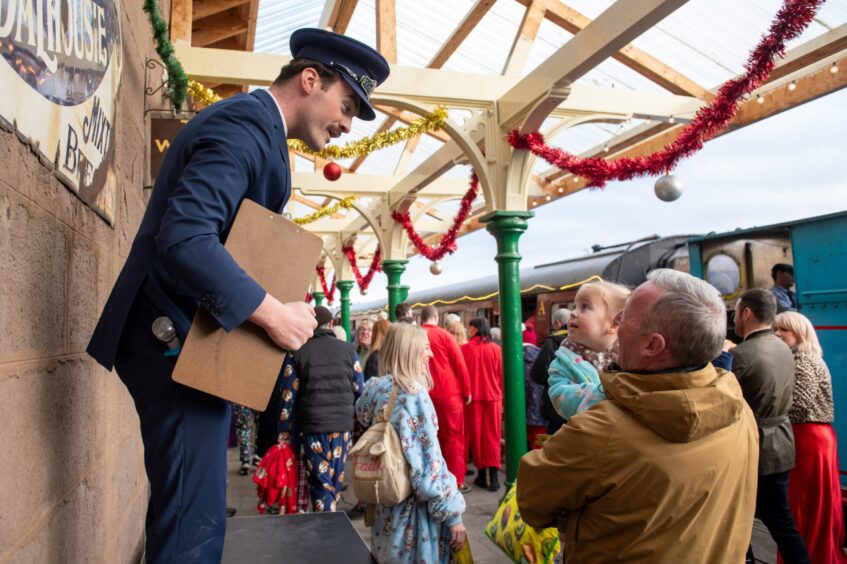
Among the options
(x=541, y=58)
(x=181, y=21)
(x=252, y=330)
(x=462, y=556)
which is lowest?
(x=462, y=556)

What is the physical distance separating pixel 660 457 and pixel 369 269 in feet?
40.5

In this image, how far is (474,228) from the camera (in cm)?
1345

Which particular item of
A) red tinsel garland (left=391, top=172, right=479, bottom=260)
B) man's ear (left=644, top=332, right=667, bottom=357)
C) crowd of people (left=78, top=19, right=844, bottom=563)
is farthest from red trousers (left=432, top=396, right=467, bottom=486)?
man's ear (left=644, top=332, right=667, bottom=357)

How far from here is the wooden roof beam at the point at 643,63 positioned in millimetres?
6082

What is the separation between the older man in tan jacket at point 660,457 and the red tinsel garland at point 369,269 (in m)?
10.8

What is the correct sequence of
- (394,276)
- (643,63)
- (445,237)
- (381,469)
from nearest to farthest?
1. (381,469)
2. (643,63)
3. (445,237)
4. (394,276)

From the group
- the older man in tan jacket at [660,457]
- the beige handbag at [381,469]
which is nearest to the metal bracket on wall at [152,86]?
the beige handbag at [381,469]

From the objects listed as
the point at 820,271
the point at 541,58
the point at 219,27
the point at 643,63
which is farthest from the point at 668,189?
the point at 219,27

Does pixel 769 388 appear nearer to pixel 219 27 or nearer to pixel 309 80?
pixel 309 80

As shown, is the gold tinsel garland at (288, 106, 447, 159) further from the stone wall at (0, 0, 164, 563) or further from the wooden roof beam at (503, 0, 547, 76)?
the stone wall at (0, 0, 164, 563)

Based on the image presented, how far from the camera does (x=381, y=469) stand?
2.63 metres

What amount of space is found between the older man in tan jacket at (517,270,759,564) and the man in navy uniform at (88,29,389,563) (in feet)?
2.42

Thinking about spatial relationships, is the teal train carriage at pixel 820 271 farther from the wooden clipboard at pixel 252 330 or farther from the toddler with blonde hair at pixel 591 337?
the wooden clipboard at pixel 252 330

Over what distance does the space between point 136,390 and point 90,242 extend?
2.34 ft
